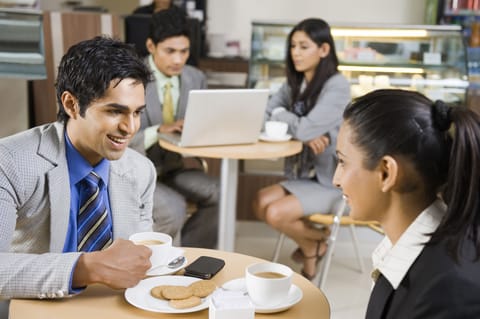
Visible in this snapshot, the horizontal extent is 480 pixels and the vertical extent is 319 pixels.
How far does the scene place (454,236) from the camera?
112 cm

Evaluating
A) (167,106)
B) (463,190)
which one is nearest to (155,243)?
(463,190)

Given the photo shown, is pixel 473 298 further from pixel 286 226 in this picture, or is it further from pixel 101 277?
pixel 286 226

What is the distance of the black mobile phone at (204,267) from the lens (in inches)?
58.7

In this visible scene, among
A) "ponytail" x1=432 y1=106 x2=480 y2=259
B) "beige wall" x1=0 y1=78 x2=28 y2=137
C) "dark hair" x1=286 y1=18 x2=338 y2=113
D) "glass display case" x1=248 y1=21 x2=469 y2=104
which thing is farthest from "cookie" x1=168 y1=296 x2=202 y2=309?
"glass display case" x1=248 y1=21 x2=469 y2=104

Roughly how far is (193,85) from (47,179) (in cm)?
195

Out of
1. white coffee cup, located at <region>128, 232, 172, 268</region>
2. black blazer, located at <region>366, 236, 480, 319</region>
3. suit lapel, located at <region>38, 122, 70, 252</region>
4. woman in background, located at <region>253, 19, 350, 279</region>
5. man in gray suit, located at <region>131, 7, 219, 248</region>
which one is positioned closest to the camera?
black blazer, located at <region>366, 236, 480, 319</region>

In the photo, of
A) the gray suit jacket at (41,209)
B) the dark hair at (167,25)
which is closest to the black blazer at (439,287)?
the gray suit jacket at (41,209)

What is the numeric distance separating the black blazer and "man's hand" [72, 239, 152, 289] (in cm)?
54

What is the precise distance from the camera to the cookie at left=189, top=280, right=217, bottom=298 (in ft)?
4.48

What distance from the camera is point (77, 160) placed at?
165 centimetres

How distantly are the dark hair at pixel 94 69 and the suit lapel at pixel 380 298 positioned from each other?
0.81 m

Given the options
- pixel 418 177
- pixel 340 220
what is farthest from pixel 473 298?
pixel 340 220

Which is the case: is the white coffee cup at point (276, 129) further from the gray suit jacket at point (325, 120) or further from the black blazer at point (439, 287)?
the black blazer at point (439, 287)

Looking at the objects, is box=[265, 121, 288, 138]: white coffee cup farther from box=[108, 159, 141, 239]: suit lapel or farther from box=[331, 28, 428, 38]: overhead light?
box=[108, 159, 141, 239]: suit lapel
